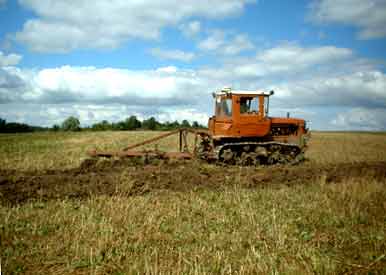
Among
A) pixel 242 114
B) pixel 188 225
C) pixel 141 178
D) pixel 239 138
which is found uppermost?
pixel 242 114

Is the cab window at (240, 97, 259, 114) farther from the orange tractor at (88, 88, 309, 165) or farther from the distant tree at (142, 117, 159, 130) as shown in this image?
the distant tree at (142, 117, 159, 130)

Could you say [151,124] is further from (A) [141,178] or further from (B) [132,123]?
(A) [141,178]

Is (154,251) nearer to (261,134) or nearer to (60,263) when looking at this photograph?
(60,263)

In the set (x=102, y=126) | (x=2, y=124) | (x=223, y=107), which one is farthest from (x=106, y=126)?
(x=223, y=107)

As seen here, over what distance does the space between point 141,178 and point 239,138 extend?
17.7ft

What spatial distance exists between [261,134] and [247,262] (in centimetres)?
1036

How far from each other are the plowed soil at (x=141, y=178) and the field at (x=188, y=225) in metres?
0.06

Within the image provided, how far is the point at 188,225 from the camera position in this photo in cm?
613

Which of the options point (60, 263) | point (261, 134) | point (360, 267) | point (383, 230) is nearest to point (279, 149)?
point (261, 134)

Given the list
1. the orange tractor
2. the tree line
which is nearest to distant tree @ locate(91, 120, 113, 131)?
the tree line

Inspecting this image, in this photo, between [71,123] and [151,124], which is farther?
[71,123]

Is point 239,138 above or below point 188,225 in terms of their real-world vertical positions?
above

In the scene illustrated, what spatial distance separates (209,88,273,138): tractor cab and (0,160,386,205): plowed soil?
5.63 feet

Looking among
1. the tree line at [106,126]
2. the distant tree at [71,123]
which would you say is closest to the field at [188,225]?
the tree line at [106,126]
